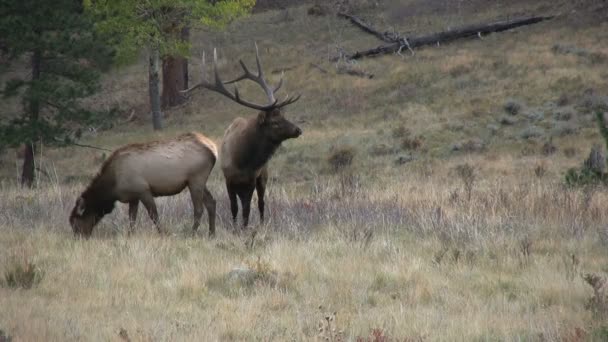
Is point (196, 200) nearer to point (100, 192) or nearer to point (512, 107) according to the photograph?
point (100, 192)

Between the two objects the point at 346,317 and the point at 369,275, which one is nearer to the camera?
the point at 346,317

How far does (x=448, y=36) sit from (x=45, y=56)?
56.2ft

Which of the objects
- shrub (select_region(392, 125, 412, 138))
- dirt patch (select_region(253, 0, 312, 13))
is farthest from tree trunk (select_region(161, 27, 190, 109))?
dirt patch (select_region(253, 0, 312, 13))

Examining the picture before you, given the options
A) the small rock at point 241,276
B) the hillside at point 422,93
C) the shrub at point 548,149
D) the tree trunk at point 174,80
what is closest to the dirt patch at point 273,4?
the hillside at point 422,93

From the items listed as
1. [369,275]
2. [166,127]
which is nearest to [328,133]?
[166,127]

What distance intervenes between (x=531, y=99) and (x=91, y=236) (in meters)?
17.7

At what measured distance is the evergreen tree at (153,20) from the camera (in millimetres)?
24562

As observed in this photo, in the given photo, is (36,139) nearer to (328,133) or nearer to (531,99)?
(328,133)

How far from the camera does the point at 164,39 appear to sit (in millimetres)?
25812

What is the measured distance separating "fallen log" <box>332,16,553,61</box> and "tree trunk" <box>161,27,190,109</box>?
6.27 meters

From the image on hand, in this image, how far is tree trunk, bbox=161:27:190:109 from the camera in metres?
31.0

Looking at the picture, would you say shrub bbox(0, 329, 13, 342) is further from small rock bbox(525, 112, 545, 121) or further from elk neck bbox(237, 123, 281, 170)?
small rock bbox(525, 112, 545, 121)

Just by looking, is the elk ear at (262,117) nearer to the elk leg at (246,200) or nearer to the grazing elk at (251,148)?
the grazing elk at (251,148)

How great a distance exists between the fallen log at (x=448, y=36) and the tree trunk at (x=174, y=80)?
6270 millimetres
